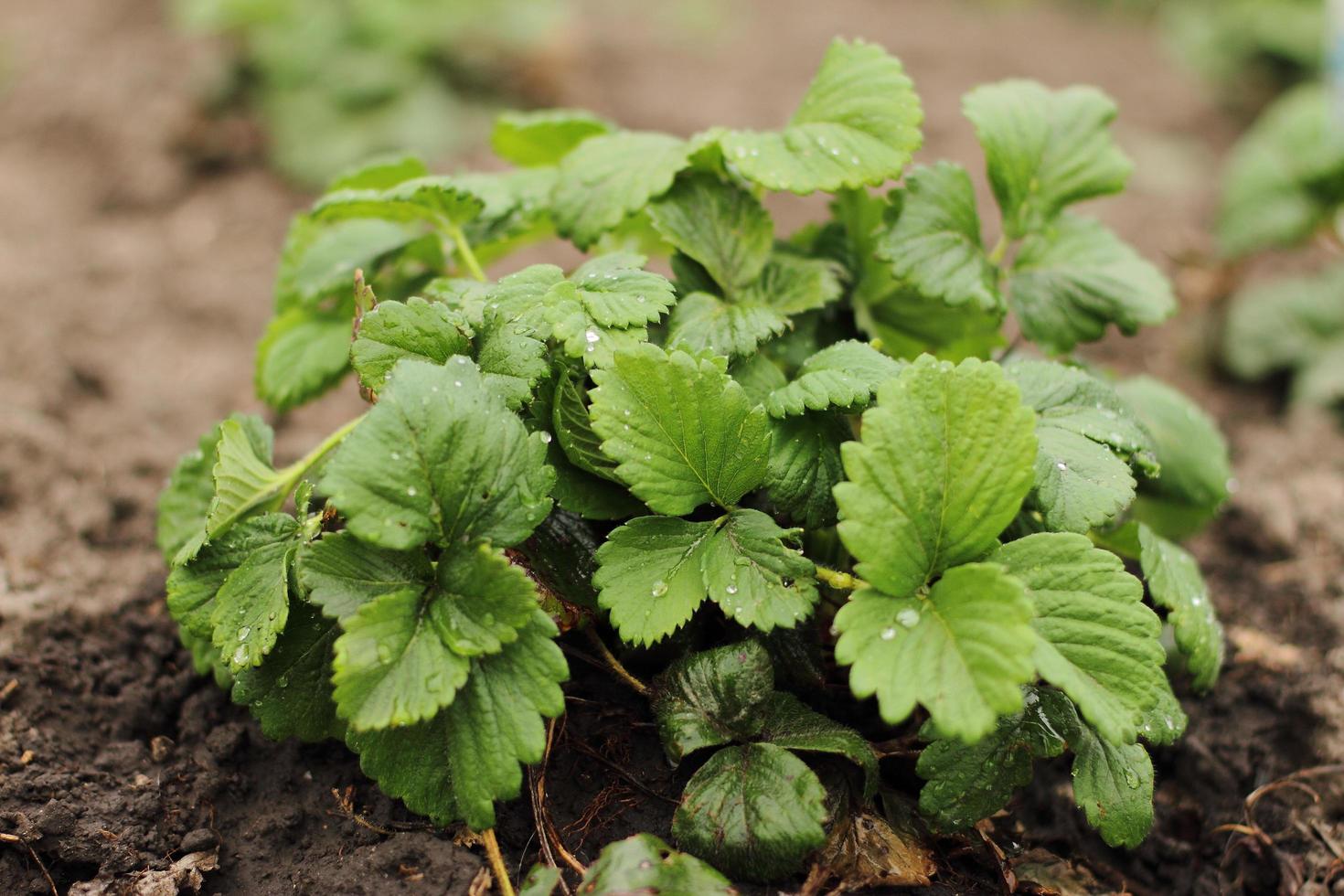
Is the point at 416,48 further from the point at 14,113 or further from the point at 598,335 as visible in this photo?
the point at 598,335

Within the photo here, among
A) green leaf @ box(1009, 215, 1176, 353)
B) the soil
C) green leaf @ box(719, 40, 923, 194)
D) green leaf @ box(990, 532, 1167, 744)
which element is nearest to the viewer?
green leaf @ box(990, 532, 1167, 744)

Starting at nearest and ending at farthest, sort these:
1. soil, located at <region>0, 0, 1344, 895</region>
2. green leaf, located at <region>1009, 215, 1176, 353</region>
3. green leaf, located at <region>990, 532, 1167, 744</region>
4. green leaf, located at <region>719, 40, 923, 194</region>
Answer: green leaf, located at <region>990, 532, 1167, 744</region>, soil, located at <region>0, 0, 1344, 895</region>, green leaf, located at <region>719, 40, 923, 194</region>, green leaf, located at <region>1009, 215, 1176, 353</region>

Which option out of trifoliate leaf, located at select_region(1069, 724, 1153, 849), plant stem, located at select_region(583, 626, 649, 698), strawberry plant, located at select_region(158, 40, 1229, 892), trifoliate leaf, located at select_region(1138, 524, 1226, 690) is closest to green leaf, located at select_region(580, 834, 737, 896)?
strawberry plant, located at select_region(158, 40, 1229, 892)

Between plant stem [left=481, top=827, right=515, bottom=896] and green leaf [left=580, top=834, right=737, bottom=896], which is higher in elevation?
green leaf [left=580, top=834, right=737, bottom=896]

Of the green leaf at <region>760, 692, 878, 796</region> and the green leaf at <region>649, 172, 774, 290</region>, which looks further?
the green leaf at <region>649, 172, 774, 290</region>

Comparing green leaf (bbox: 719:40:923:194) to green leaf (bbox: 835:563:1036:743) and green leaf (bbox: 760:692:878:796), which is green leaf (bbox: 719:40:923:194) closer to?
green leaf (bbox: 835:563:1036:743)

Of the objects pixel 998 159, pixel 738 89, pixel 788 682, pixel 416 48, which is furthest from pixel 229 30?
pixel 788 682

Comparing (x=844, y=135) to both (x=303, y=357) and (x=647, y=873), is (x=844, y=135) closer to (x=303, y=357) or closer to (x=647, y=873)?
(x=303, y=357)
